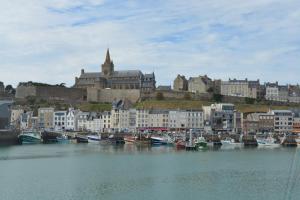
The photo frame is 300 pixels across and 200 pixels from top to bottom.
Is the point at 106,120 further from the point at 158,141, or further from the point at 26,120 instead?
the point at 158,141


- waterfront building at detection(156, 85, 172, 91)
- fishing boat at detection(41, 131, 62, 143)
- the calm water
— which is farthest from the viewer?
waterfront building at detection(156, 85, 172, 91)

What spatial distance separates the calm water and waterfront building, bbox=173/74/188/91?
199 feet

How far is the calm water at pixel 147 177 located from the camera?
26328mm

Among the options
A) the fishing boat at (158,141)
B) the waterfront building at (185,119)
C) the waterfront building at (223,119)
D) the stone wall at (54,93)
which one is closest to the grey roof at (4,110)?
the fishing boat at (158,141)

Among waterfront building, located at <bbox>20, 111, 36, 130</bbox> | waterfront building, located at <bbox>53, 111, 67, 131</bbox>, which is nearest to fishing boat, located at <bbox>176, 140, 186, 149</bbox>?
waterfront building, located at <bbox>53, 111, 67, 131</bbox>

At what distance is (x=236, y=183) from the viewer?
2994 centimetres

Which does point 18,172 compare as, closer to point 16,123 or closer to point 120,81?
point 16,123

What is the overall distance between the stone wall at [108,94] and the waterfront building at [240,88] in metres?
15.2

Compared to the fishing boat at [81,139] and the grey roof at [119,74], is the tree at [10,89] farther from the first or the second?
the fishing boat at [81,139]

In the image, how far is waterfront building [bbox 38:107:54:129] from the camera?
302ft

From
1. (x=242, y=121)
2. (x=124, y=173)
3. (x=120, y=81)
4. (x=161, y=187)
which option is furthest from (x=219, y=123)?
(x=161, y=187)

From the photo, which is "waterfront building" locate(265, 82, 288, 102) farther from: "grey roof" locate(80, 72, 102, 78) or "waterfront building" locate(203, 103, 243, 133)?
"grey roof" locate(80, 72, 102, 78)

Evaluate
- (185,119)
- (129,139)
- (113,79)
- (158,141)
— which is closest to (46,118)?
(113,79)

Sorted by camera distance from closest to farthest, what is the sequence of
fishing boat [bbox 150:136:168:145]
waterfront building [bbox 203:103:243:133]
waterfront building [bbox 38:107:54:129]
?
fishing boat [bbox 150:136:168:145] < waterfront building [bbox 203:103:243:133] < waterfront building [bbox 38:107:54:129]
